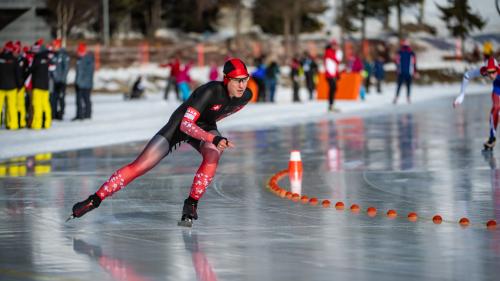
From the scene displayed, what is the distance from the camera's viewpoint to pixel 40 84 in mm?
24578

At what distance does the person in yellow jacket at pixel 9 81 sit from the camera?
2450 centimetres

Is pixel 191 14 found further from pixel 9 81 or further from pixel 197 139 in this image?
pixel 197 139

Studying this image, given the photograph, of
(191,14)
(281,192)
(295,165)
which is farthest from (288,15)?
(281,192)

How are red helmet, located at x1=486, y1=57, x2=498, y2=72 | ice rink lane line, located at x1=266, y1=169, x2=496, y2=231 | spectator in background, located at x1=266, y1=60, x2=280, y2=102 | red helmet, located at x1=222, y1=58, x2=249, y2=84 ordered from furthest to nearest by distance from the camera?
spectator in background, located at x1=266, y1=60, x2=280, y2=102 < red helmet, located at x1=486, y1=57, x2=498, y2=72 < ice rink lane line, located at x1=266, y1=169, x2=496, y2=231 < red helmet, located at x1=222, y1=58, x2=249, y2=84

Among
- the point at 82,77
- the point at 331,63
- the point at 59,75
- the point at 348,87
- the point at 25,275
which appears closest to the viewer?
the point at 25,275

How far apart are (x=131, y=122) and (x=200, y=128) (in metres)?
18.7

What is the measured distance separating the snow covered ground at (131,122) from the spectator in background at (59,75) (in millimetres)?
Result: 371

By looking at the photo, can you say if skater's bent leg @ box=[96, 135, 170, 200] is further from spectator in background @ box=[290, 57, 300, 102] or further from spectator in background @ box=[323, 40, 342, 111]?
spectator in background @ box=[290, 57, 300, 102]

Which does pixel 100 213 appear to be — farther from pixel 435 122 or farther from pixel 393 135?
pixel 435 122

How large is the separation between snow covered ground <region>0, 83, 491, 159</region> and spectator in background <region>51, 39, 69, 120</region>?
371 millimetres

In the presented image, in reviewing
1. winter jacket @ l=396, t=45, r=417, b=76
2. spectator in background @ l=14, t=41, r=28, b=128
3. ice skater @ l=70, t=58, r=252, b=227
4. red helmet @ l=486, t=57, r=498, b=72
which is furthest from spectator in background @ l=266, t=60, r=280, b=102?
ice skater @ l=70, t=58, r=252, b=227

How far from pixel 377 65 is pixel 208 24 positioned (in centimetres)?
3367

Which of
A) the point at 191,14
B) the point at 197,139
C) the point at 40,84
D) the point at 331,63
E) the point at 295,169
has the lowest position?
the point at 295,169

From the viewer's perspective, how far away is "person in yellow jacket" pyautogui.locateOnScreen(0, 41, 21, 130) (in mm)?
24500
